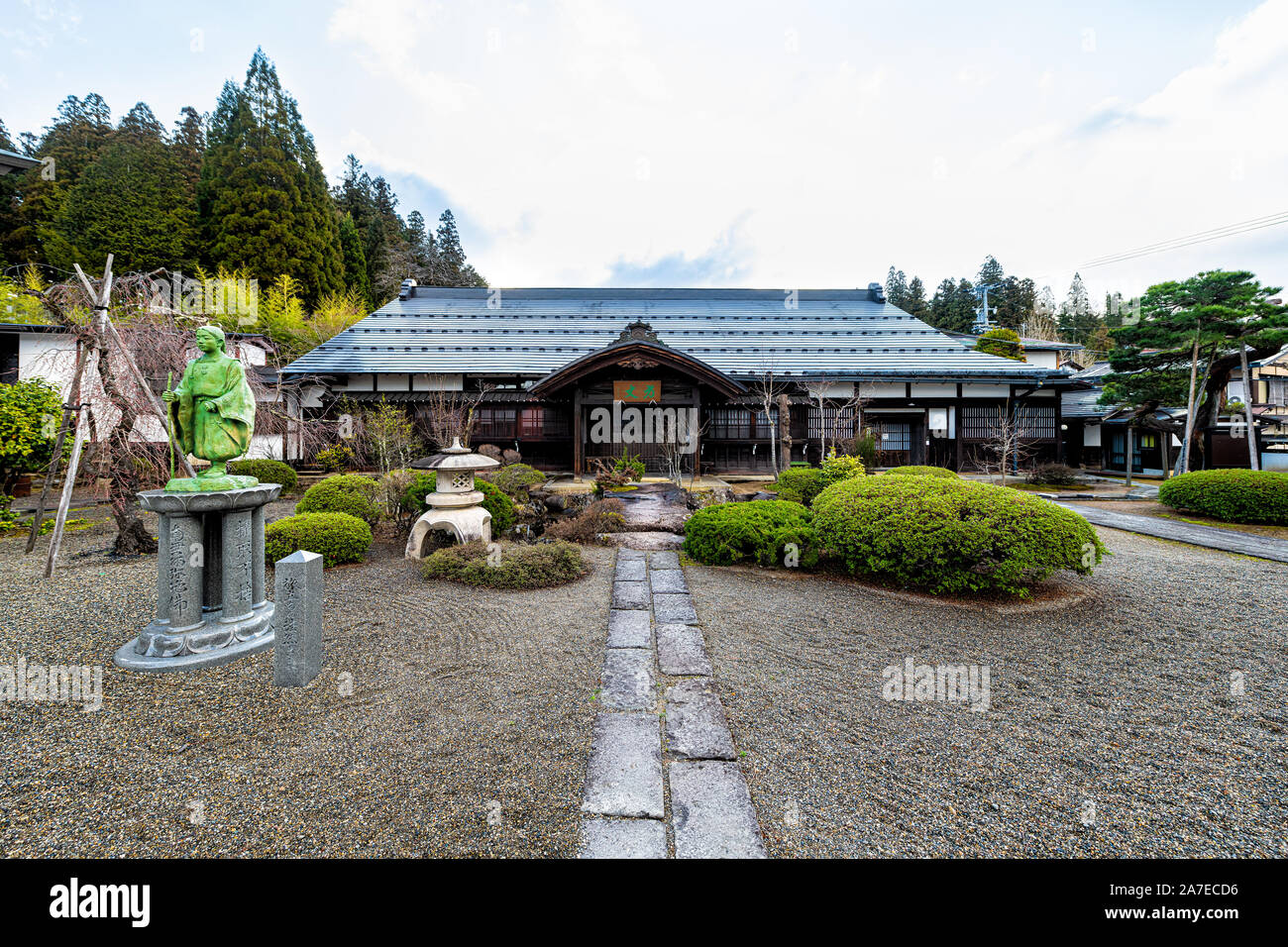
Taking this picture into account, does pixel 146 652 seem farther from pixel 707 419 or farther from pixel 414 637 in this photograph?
pixel 707 419

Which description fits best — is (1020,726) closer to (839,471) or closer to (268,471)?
(839,471)

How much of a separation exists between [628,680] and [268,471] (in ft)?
41.9

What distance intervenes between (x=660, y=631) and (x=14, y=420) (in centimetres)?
1071

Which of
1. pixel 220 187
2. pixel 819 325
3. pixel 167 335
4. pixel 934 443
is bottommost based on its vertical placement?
pixel 934 443

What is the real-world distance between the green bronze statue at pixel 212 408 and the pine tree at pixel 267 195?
26.5 metres

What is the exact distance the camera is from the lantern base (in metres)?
7.47

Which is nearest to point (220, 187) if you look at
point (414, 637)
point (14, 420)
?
point (14, 420)

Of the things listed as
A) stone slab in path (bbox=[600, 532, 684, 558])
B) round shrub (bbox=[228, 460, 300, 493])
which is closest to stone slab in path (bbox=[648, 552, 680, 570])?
stone slab in path (bbox=[600, 532, 684, 558])

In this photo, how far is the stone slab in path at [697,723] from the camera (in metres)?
2.93

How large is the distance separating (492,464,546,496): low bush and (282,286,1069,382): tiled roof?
664 centimetres

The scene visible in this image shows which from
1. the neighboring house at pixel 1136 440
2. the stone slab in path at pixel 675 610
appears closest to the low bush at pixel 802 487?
the stone slab in path at pixel 675 610

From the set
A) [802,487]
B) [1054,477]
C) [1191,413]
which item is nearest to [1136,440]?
[1191,413]
